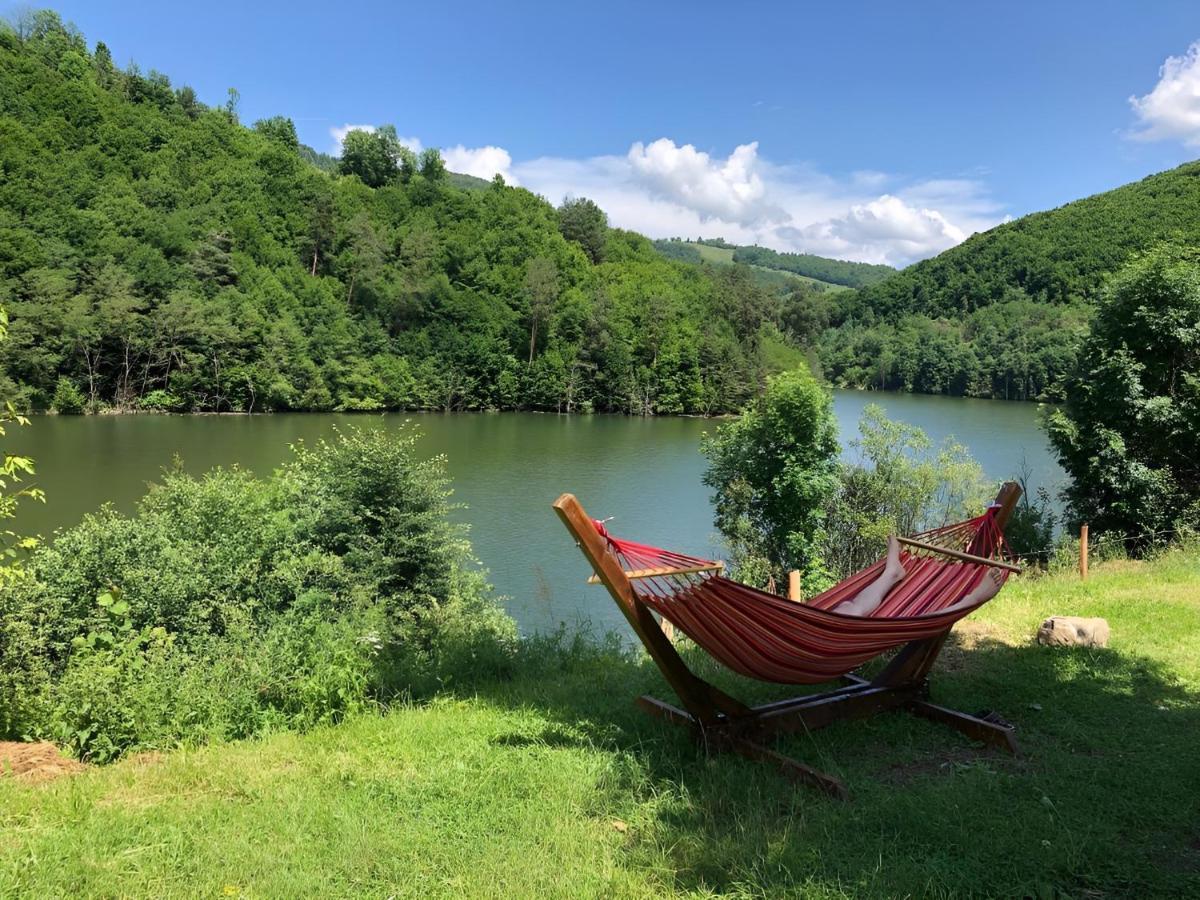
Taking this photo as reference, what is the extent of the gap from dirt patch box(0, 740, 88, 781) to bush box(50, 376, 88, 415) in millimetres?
37966

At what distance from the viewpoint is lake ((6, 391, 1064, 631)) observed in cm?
1403

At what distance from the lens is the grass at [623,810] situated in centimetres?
202

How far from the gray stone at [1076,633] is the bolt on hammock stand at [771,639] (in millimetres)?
1201

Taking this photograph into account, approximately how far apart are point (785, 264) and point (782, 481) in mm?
156345

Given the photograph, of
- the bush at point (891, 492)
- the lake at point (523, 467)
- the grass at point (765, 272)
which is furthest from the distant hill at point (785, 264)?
the bush at point (891, 492)

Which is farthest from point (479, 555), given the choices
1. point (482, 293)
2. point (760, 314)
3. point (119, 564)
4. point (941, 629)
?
point (760, 314)

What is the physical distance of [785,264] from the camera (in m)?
161

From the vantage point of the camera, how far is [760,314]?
63.5 metres

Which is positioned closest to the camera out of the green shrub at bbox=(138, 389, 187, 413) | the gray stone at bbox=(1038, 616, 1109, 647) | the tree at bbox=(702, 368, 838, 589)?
the gray stone at bbox=(1038, 616, 1109, 647)

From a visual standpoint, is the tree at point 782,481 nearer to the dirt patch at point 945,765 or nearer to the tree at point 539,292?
the dirt patch at point 945,765

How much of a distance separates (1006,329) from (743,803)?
70.8 meters

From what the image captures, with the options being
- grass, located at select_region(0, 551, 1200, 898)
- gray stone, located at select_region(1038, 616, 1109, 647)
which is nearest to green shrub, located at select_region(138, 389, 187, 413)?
grass, located at select_region(0, 551, 1200, 898)

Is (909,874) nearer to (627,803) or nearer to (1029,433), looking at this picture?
(627,803)

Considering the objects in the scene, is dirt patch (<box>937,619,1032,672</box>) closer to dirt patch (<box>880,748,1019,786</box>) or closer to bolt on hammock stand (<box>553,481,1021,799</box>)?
bolt on hammock stand (<box>553,481,1021,799</box>)
